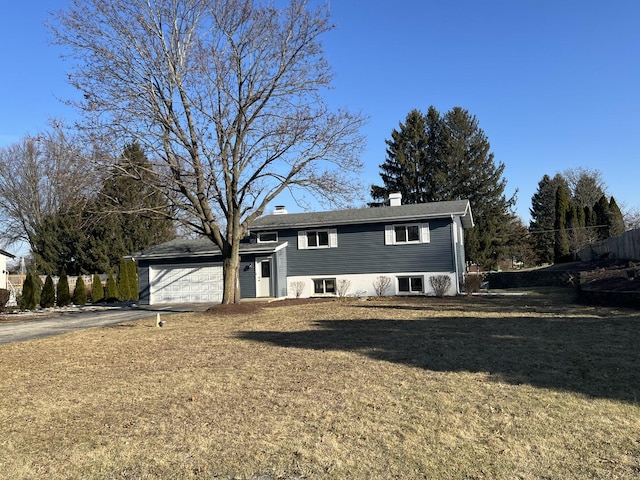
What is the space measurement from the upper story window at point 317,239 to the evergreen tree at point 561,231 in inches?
1075

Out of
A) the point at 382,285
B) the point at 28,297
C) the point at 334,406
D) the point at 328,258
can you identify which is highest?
the point at 328,258

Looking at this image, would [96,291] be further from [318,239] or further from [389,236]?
[389,236]

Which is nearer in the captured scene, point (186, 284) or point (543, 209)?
point (186, 284)

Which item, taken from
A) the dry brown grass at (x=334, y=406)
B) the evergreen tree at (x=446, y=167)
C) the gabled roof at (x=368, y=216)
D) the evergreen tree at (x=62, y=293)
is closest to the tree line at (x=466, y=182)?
the evergreen tree at (x=446, y=167)

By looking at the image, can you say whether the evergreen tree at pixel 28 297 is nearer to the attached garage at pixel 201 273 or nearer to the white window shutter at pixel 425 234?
the attached garage at pixel 201 273

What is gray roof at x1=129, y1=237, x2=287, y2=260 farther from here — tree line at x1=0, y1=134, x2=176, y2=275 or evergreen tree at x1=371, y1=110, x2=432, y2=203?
evergreen tree at x1=371, y1=110, x2=432, y2=203

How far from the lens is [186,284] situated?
24969 mm

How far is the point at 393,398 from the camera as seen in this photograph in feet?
18.1

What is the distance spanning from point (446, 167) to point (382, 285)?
79.3ft

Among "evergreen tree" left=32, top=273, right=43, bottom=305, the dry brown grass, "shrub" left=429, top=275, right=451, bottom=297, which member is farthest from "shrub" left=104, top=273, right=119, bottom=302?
the dry brown grass

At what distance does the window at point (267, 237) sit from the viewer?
25188 mm

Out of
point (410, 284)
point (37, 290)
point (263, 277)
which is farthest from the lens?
point (37, 290)

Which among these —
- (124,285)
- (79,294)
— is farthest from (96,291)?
(124,285)

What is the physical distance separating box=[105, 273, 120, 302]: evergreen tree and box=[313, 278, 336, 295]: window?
1348 cm
